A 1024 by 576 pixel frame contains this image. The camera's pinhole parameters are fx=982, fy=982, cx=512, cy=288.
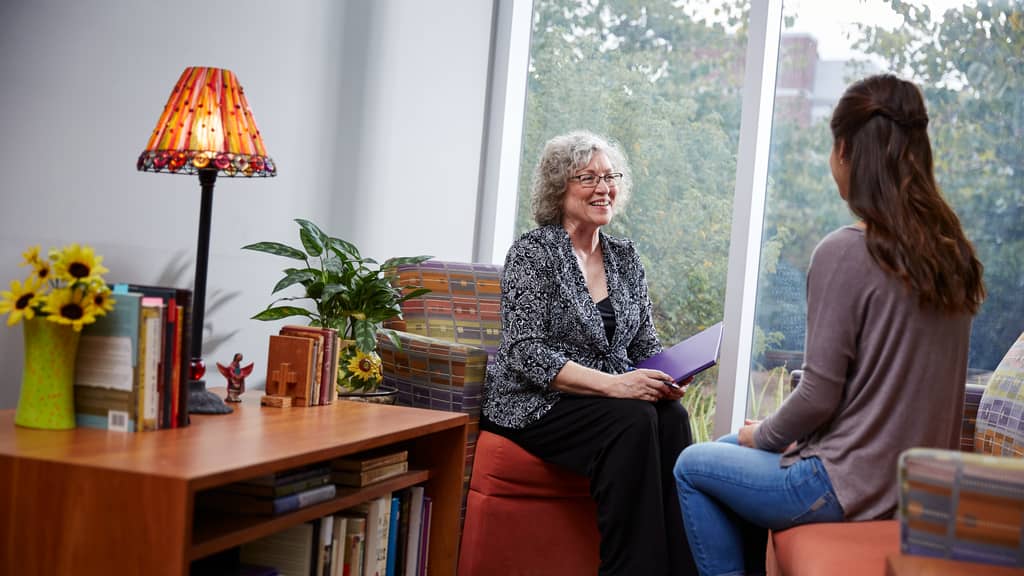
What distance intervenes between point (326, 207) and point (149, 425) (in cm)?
145

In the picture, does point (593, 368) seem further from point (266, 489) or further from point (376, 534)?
point (266, 489)

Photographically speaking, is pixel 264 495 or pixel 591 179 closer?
pixel 264 495

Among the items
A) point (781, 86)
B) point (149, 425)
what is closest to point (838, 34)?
point (781, 86)

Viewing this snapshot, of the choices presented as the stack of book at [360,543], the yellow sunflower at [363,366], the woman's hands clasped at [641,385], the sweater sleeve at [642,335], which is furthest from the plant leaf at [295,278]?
the sweater sleeve at [642,335]

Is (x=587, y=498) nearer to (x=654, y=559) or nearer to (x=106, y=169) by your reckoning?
(x=654, y=559)

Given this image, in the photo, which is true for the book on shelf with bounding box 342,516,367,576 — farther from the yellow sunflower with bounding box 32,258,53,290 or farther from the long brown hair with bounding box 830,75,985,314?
the long brown hair with bounding box 830,75,985,314

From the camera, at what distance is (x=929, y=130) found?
3.28 meters

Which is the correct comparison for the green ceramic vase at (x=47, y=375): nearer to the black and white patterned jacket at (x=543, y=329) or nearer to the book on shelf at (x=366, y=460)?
the book on shelf at (x=366, y=460)

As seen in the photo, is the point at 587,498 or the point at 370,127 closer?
the point at 587,498

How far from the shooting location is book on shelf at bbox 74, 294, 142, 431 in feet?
5.23

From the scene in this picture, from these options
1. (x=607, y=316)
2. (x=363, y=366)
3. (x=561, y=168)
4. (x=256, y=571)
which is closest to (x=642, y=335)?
(x=607, y=316)

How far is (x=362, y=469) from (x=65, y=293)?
654 mm

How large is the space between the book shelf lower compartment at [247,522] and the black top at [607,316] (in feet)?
3.13

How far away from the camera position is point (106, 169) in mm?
2045
